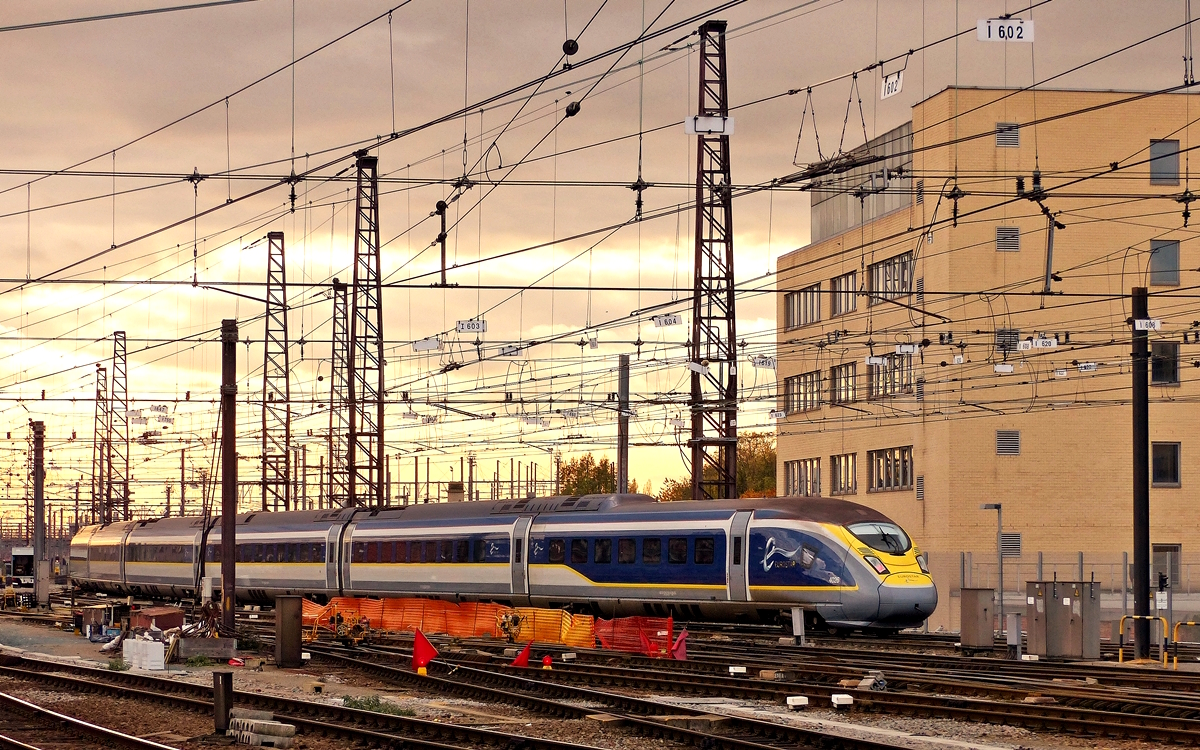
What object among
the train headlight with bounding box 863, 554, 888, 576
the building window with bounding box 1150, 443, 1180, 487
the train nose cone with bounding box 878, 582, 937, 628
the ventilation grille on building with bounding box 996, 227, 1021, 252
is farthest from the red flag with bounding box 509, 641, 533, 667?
the building window with bounding box 1150, 443, 1180, 487

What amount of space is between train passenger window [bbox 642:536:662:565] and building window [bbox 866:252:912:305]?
2987 centimetres

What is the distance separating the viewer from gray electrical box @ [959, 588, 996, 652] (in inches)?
1275

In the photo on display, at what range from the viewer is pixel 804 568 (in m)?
32.6

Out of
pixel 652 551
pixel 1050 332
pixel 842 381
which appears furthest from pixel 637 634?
pixel 842 381

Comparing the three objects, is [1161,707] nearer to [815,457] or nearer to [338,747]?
[338,747]

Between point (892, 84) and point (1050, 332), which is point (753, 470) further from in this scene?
point (892, 84)

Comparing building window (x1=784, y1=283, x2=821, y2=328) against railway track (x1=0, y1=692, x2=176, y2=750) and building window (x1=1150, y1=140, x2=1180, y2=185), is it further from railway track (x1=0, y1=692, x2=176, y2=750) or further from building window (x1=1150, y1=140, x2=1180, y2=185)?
railway track (x1=0, y1=692, x2=176, y2=750)

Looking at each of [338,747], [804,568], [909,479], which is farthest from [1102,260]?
[338,747]

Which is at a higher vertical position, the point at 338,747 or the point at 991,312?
the point at 991,312

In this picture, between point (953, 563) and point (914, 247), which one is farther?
point (914, 247)

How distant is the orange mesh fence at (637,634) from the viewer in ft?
104

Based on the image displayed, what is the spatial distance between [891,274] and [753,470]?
70.9 metres

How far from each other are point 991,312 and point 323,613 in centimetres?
3124

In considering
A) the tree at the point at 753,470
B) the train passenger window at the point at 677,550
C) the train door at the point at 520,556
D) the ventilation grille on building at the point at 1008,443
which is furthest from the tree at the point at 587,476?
the train passenger window at the point at 677,550
